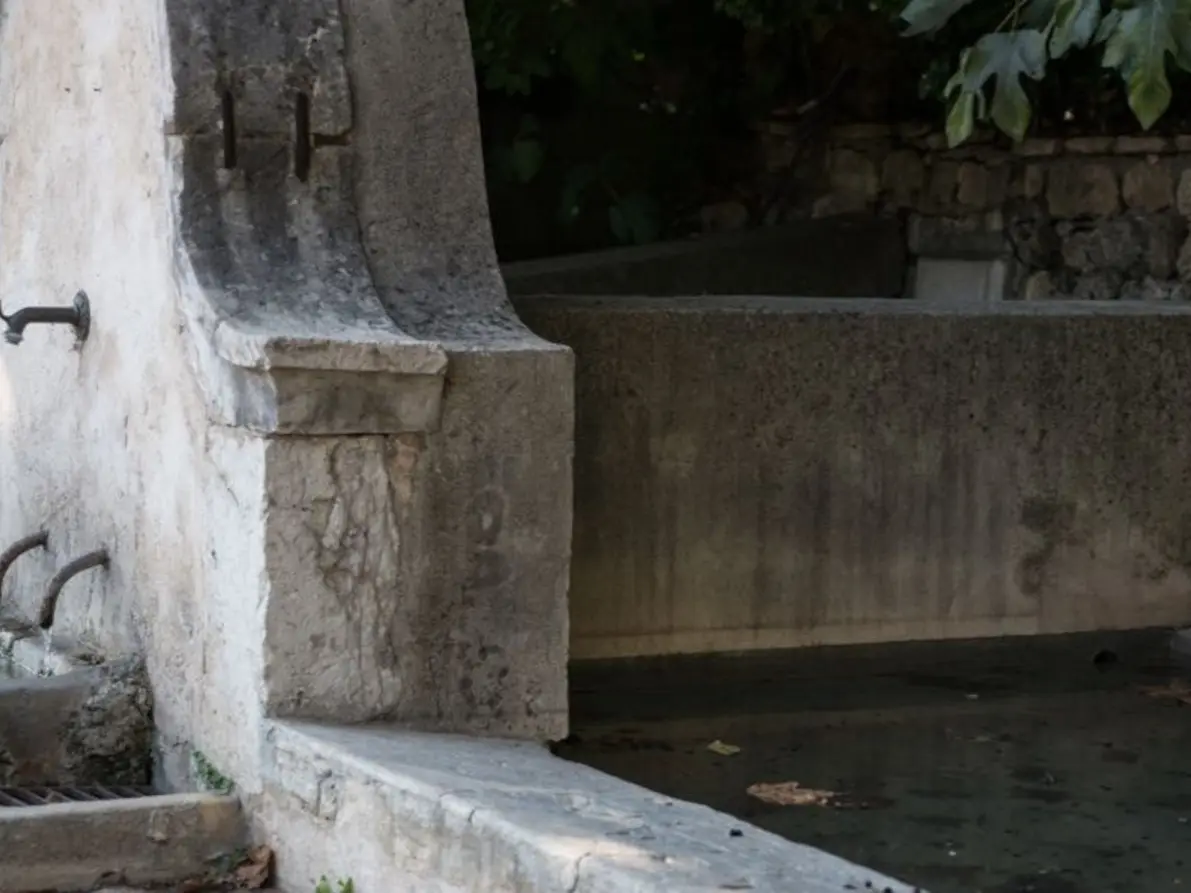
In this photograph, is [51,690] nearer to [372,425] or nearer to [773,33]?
[372,425]

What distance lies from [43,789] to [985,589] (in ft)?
9.01

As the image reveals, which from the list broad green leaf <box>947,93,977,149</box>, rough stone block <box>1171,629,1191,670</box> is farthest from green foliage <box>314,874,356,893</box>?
rough stone block <box>1171,629,1191,670</box>

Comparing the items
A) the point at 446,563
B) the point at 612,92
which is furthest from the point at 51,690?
the point at 612,92

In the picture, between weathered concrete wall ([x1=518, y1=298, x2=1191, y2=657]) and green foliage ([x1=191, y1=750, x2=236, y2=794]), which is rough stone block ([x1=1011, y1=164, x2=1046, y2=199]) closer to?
weathered concrete wall ([x1=518, y1=298, x2=1191, y2=657])

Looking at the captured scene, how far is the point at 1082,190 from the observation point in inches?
335

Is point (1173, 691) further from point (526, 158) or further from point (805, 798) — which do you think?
point (526, 158)

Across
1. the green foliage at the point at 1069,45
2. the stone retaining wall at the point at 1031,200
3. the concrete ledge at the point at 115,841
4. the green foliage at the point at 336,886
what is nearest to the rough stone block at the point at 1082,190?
Answer: the stone retaining wall at the point at 1031,200

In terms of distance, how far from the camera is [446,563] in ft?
13.6

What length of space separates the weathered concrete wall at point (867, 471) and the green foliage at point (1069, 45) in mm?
1501

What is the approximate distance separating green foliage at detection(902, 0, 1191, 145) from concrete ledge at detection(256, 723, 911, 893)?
1.44m

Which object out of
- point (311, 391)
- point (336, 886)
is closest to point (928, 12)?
point (311, 391)

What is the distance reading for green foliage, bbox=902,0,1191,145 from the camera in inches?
136

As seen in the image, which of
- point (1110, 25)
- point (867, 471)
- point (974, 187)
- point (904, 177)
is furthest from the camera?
point (904, 177)

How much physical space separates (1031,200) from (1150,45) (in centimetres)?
540
